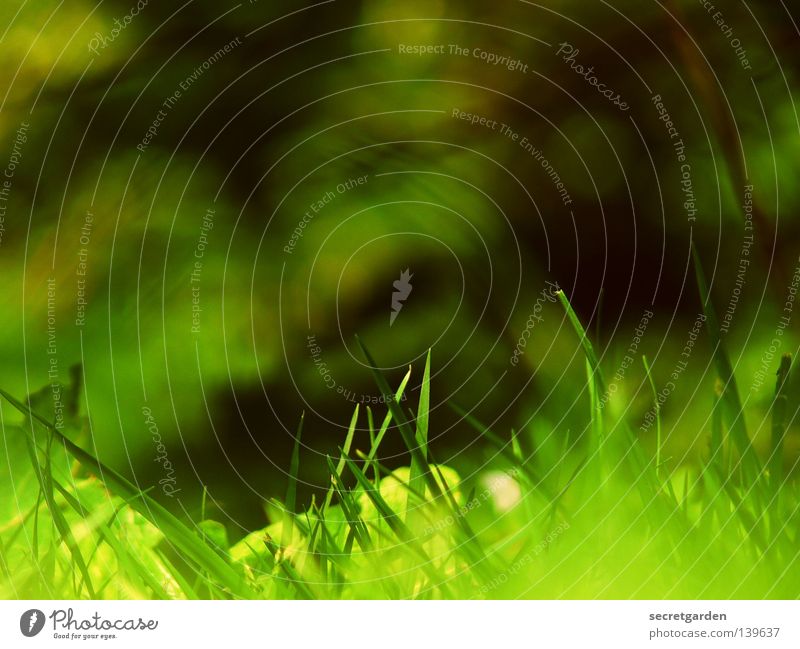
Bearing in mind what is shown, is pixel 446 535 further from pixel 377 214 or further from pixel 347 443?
pixel 377 214

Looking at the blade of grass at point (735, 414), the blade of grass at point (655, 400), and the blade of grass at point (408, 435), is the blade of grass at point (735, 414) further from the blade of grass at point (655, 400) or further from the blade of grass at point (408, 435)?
the blade of grass at point (408, 435)

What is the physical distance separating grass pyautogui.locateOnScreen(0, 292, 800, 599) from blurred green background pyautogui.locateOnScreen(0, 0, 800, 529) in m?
0.04

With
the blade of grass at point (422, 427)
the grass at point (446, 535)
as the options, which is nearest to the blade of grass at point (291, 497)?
the grass at point (446, 535)

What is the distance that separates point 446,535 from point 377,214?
295 mm

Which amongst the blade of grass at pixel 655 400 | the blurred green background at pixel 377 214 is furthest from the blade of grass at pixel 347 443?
the blade of grass at pixel 655 400

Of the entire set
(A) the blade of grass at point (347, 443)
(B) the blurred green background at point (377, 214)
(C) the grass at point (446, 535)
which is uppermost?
(B) the blurred green background at point (377, 214)

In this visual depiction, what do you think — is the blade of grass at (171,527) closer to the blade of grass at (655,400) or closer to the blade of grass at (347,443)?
the blade of grass at (347,443)

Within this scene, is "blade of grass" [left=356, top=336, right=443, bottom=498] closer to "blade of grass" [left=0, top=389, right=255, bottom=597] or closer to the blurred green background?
the blurred green background

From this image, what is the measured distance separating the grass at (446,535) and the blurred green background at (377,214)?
0.12 feet

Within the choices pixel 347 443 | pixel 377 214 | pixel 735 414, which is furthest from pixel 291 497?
pixel 735 414

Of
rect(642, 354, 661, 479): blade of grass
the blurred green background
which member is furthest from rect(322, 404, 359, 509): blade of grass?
rect(642, 354, 661, 479): blade of grass

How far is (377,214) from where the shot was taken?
858mm

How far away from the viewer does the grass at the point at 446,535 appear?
79 centimetres

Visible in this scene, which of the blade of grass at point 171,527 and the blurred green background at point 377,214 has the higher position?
the blurred green background at point 377,214
